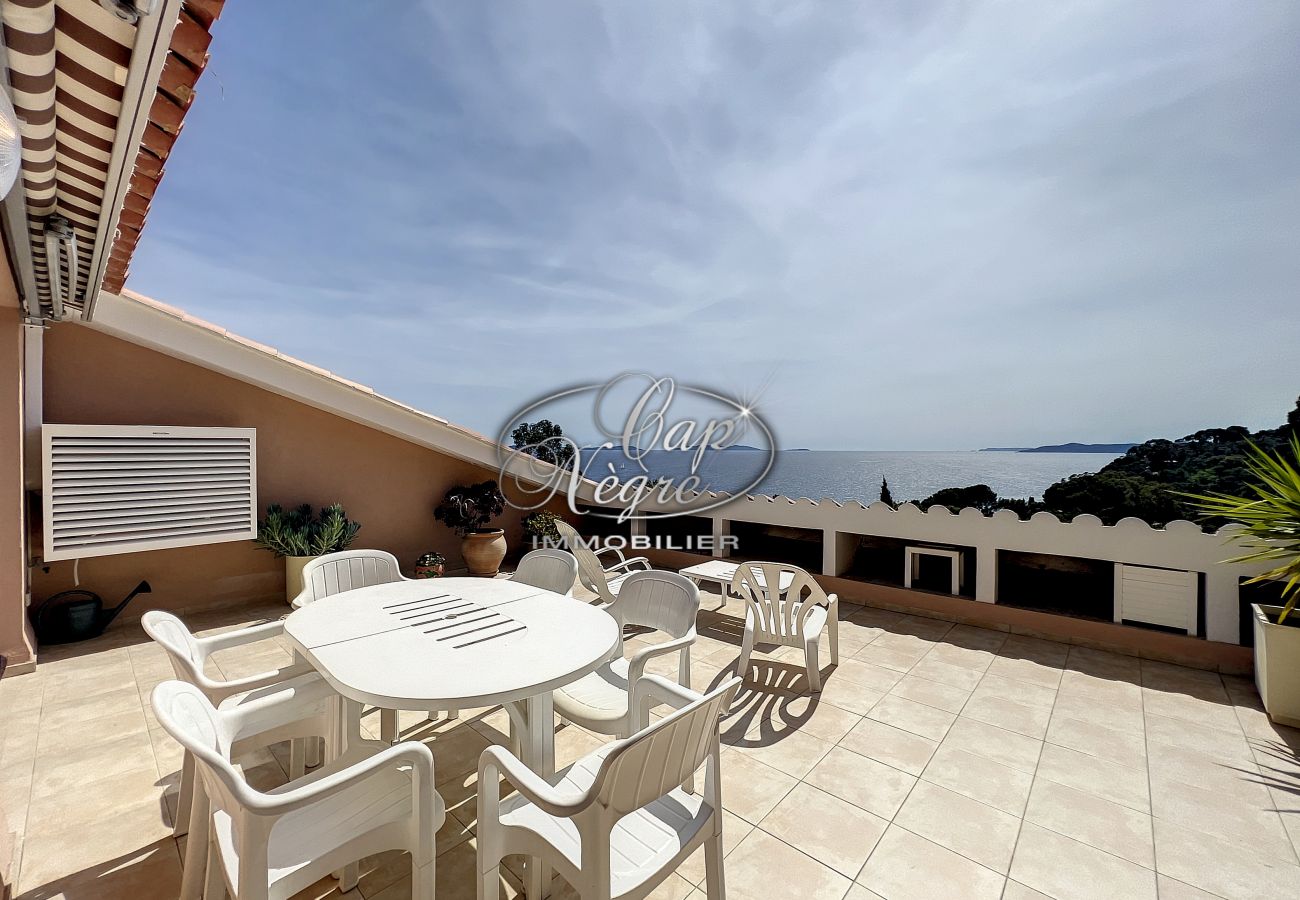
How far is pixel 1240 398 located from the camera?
5195mm

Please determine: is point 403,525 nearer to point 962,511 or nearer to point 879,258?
point 962,511

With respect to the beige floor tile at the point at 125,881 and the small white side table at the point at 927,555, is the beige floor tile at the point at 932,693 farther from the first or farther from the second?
the beige floor tile at the point at 125,881

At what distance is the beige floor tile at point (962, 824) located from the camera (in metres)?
2.06

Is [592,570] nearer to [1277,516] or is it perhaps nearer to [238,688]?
[238,688]

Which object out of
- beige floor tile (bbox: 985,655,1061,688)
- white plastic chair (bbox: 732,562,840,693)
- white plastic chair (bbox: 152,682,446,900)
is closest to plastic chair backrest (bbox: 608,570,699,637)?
white plastic chair (bbox: 732,562,840,693)

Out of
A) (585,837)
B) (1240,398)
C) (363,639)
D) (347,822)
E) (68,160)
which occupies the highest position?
(68,160)

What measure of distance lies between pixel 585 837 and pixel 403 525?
6.24 metres

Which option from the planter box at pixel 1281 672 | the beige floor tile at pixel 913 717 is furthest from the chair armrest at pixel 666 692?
the planter box at pixel 1281 672

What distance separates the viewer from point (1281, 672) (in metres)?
3.12

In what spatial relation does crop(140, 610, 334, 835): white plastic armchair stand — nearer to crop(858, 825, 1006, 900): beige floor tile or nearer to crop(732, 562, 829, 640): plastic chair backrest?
crop(858, 825, 1006, 900): beige floor tile

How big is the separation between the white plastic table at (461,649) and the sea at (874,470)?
4.15 meters

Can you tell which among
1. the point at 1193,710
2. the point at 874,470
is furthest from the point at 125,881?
the point at 874,470

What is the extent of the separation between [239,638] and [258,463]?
397 centimetres

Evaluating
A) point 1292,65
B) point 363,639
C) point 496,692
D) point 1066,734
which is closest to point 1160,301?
point 1292,65
